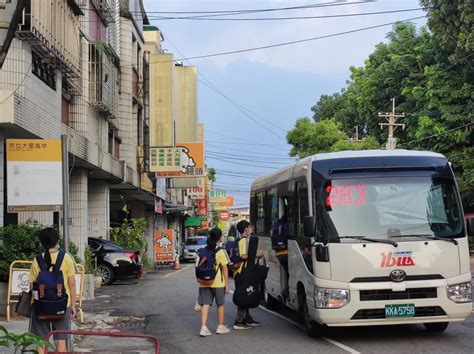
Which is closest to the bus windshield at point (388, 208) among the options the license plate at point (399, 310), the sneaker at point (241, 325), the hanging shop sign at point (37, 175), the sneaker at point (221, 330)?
the license plate at point (399, 310)

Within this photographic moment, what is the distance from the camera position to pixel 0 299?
1187cm

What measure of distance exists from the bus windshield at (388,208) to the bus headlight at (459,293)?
0.74 m

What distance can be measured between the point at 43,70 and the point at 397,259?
10059 mm

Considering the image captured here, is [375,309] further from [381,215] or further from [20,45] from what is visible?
[20,45]

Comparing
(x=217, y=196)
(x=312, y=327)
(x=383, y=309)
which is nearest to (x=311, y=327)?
(x=312, y=327)

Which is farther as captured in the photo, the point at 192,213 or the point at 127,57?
the point at 192,213

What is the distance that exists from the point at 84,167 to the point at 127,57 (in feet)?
29.2

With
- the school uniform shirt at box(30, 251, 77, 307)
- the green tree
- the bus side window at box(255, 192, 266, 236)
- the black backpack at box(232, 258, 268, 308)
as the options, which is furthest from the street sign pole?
the green tree

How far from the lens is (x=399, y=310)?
8.66 m

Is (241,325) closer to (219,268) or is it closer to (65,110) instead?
(219,268)

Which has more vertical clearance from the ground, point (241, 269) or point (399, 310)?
point (241, 269)

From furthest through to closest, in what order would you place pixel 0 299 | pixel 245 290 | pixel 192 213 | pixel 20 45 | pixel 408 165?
1. pixel 192 213
2. pixel 20 45
3. pixel 0 299
4. pixel 245 290
5. pixel 408 165

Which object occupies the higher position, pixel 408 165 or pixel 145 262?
pixel 408 165

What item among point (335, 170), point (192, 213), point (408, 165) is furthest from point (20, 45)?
point (192, 213)
